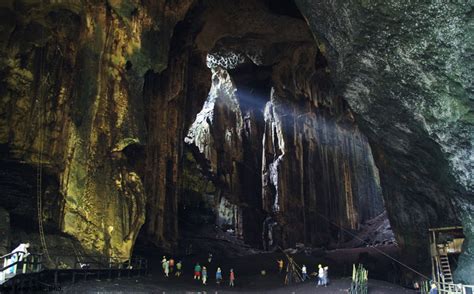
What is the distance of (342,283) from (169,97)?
16.2 meters

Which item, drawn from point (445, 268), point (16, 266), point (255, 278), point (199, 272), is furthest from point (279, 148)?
point (16, 266)

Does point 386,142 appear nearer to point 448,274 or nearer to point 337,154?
point 448,274

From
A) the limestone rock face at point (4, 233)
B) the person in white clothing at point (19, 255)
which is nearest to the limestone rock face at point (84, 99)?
the limestone rock face at point (4, 233)

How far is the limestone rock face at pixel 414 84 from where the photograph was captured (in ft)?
43.3

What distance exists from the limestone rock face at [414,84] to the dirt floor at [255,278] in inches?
261

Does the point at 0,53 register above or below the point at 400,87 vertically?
above

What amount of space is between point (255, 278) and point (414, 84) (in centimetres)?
1649

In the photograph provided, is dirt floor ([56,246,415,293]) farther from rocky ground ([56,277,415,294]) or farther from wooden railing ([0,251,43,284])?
wooden railing ([0,251,43,284])

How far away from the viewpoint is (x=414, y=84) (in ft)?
48.5

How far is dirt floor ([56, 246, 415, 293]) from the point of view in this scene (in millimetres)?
17312

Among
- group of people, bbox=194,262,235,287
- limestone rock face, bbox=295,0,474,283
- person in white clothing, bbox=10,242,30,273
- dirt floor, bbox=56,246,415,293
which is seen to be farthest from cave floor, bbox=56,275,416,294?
limestone rock face, bbox=295,0,474,283

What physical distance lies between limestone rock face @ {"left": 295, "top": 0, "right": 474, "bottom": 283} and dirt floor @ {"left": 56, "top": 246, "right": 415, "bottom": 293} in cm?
663

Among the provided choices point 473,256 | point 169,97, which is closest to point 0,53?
point 169,97

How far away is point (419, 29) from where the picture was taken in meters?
13.5
